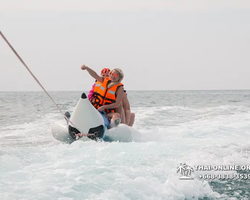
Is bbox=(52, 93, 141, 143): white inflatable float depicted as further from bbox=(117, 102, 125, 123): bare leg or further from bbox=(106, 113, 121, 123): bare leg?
bbox=(117, 102, 125, 123): bare leg

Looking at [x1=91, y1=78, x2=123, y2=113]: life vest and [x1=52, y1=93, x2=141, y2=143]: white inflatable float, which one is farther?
[x1=91, y1=78, x2=123, y2=113]: life vest

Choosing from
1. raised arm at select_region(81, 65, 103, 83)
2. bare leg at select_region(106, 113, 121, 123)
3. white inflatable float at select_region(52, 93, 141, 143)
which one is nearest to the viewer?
white inflatable float at select_region(52, 93, 141, 143)

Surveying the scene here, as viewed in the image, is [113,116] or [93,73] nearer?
[113,116]

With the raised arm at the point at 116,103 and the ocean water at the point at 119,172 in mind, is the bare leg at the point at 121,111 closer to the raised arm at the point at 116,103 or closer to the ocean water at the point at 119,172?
the raised arm at the point at 116,103

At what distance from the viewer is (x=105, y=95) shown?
5344 mm

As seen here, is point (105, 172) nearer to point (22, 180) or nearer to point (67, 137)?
point (22, 180)

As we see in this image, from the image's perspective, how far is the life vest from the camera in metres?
5.30

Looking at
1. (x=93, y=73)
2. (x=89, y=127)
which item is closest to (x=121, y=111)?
(x=93, y=73)

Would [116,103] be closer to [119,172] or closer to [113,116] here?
[113,116]

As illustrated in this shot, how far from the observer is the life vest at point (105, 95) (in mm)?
5301

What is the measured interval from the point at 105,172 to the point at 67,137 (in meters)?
2.27

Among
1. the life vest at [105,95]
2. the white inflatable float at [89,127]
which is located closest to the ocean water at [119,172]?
the white inflatable float at [89,127]

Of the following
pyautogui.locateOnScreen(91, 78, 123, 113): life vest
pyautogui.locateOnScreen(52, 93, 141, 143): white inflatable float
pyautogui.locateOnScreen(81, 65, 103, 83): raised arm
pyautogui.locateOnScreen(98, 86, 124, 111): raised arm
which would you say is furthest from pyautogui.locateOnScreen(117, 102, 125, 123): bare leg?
pyautogui.locateOnScreen(81, 65, 103, 83): raised arm

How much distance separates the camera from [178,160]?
3533 mm
